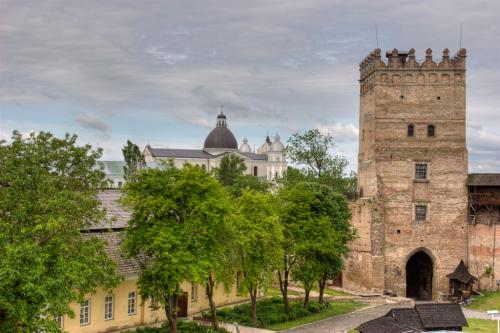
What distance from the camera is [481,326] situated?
36688 mm

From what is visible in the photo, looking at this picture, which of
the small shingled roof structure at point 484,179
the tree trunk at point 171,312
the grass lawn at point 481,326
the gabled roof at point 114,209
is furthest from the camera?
the small shingled roof structure at point 484,179

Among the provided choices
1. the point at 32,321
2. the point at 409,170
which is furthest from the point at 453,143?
the point at 32,321

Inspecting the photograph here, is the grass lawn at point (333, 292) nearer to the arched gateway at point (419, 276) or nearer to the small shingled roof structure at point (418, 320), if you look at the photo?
the arched gateway at point (419, 276)

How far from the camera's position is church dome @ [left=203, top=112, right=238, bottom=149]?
136 meters

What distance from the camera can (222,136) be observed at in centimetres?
13650

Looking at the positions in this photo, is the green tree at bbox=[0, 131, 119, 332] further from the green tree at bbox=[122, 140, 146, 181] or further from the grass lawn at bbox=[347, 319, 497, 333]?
the green tree at bbox=[122, 140, 146, 181]

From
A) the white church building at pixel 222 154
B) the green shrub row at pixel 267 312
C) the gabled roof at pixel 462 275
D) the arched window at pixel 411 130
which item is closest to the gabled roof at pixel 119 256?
the green shrub row at pixel 267 312

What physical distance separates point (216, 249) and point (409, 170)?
2574 cm

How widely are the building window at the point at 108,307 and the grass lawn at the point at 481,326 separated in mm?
19533

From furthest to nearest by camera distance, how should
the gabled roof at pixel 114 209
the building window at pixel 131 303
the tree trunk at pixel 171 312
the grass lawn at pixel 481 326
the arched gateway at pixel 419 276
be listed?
the arched gateway at pixel 419 276
the grass lawn at pixel 481 326
the gabled roof at pixel 114 209
the building window at pixel 131 303
the tree trunk at pixel 171 312

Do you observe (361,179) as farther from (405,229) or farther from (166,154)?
(166,154)

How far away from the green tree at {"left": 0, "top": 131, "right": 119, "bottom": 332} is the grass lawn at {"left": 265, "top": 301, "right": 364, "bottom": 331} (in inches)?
541

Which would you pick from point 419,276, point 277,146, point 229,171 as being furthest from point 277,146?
point 419,276

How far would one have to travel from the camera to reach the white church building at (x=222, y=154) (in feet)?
430
